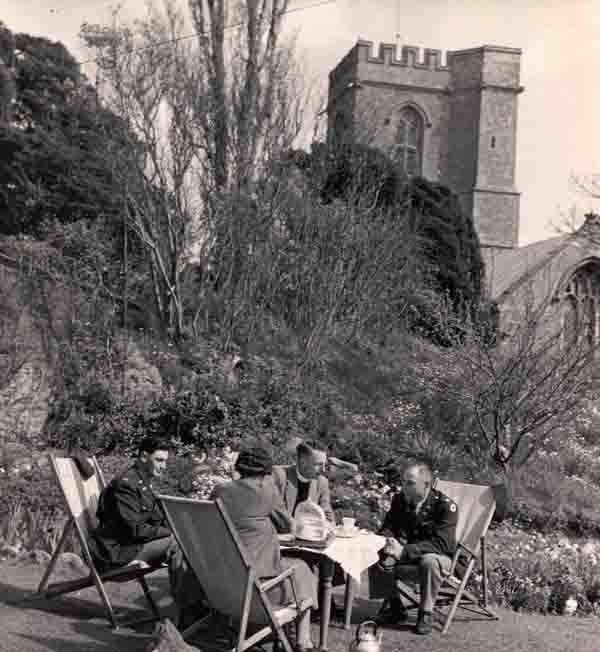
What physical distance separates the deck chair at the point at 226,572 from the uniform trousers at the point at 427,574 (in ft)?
3.77

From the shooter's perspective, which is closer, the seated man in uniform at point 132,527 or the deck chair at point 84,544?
the deck chair at point 84,544

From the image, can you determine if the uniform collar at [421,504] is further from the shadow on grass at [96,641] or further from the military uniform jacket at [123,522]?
the shadow on grass at [96,641]

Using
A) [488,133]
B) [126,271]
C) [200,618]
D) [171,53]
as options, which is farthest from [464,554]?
[488,133]

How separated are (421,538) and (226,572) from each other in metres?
1.87

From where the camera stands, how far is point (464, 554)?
7.07m

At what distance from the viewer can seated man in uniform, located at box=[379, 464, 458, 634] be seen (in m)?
6.62

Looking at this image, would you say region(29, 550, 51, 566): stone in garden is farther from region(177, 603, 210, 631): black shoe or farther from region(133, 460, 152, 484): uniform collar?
region(177, 603, 210, 631): black shoe

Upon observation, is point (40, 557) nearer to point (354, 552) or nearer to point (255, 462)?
point (354, 552)

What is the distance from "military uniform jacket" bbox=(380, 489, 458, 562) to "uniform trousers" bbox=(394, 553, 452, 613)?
7 centimetres

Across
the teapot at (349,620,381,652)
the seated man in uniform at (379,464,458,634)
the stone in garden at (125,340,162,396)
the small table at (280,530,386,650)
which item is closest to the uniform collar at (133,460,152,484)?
the small table at (280,530,386,650)

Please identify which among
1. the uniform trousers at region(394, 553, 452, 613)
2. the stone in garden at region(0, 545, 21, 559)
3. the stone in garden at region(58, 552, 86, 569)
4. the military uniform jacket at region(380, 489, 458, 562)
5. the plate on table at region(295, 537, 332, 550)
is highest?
the plate on table at region(295, 537, 332, 550)

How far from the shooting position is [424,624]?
21.6 feet

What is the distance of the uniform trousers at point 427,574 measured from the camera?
6.60m

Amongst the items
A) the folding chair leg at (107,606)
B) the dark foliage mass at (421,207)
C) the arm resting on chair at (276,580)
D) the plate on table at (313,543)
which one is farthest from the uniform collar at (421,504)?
the dark foliage mass at (421,207)
